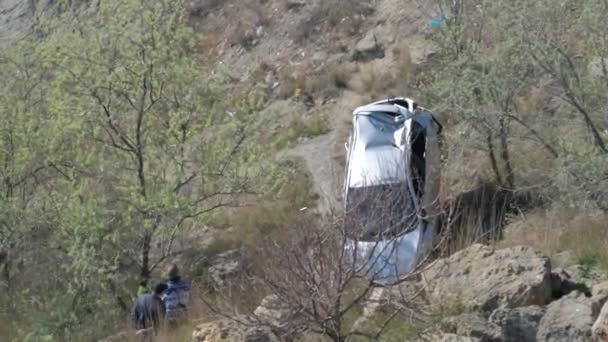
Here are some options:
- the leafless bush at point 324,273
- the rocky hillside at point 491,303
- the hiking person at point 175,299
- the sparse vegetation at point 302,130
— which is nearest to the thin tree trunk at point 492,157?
the hiking person at point 175,299

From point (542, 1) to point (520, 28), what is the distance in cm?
44

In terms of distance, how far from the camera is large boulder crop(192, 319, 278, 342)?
876 centimetres

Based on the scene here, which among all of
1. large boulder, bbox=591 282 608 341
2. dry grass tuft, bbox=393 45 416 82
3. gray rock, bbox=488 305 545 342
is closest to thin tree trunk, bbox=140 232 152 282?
gray rock, bbox=488 305 545 342

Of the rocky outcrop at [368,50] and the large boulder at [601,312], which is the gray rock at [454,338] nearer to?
the large boulder at [601,312]

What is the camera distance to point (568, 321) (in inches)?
321

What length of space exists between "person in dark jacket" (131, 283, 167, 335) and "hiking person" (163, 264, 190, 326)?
0.30ft

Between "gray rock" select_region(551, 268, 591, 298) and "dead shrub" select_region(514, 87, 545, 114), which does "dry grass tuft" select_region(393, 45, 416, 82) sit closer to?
"dead shrub" select_region(514, 87, 545, 114)

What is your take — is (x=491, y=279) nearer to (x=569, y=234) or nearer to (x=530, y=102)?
(x=569, y=234)

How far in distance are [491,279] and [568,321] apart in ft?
3.09

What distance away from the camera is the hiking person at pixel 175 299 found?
11957mm

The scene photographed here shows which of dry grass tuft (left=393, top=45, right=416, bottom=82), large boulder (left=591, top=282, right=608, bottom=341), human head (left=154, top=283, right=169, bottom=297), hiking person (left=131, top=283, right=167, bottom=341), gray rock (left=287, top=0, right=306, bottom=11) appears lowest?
hiking person (left=131, top=283, right=167, bottom=341)

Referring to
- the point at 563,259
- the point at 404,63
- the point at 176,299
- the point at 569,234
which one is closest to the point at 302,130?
the point at 404,63

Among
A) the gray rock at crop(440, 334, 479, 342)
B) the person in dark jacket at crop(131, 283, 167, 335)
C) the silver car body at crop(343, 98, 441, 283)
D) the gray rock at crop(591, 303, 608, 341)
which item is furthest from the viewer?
the silver car body at crop(343, 98, 441, 283)

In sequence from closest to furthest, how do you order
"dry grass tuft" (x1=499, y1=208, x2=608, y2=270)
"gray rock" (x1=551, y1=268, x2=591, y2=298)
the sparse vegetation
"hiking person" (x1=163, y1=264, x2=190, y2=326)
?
"gray rock" (x1=551, y1=268, x2=591, y2=298)
"dry grass tuft" (x1=499, y1=208, x2=608, y2=270)
"hiking person" (x1=163, y1=264, x2=190, y2=326)
the sparse vegetation
